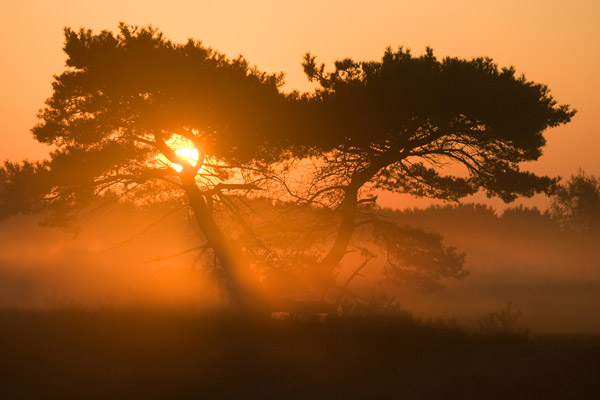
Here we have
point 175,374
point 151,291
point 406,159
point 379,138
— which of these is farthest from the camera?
point 151,291

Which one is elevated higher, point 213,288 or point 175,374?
point 213,288

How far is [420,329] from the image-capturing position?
17.2 meters

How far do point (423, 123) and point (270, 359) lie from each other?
403 inches

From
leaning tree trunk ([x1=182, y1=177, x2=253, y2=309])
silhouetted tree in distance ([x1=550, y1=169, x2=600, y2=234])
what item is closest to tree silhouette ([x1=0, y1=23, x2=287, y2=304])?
leaning tree trunk ([x1=182, y1=177, x2=253, y2=309])

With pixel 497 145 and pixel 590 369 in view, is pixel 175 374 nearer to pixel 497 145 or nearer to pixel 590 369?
pixel 590 369

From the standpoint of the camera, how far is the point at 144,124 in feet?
64.9

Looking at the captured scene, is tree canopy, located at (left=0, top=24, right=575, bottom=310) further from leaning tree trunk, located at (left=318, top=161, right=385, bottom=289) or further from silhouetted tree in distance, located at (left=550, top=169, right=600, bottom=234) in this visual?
silhouetted tree in distance, located at (left=550, top=169, right=600, bottom=234)

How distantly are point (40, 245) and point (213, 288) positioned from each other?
151ft

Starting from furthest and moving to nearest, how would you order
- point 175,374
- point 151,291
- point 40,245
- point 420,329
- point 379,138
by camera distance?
point 40,245, point 151,291, point 379,138, point 420,329, point 175,374

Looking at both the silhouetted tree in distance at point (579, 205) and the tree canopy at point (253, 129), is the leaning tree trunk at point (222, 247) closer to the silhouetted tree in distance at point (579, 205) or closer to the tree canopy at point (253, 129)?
the tree canopy at point (253, 129)

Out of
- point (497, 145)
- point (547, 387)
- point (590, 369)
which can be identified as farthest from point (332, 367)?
point (497, 145)

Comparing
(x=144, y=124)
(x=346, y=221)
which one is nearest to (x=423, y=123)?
(x=346, y=221)

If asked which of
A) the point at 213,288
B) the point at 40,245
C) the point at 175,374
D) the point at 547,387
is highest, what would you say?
the point at 40,245

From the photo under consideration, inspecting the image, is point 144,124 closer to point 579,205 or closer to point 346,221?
point 346,221
